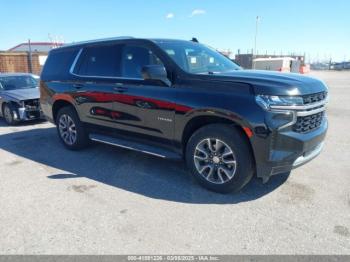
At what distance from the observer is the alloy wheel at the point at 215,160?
3.78 m

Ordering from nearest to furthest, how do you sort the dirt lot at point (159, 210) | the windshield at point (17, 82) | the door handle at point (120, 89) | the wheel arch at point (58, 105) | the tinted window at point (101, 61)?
the dirt lot at point (159, 210), the door handle at point (120, 89), the tinted window at point (101, 61), the wheel arch at point (58, 105), the windshield at point (17, 82)

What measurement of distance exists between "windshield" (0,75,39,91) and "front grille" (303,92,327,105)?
8.70 m

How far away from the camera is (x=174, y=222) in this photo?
3.32 meters

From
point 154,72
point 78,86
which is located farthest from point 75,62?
point 154,72

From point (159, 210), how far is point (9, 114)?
23.1ft

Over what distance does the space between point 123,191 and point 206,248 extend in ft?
5.29

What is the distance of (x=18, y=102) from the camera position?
850 centimetres

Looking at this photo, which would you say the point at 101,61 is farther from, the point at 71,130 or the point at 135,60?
the point at 71,130

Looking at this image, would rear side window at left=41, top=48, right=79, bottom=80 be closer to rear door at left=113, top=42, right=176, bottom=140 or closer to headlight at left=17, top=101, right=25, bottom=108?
rear door at left=113, top=42, right=176, bottom=140

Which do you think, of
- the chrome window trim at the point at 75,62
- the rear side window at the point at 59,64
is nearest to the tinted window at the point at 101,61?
the chrome window trim at the point at 75,62

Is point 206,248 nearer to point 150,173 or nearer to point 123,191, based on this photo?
point 123,191

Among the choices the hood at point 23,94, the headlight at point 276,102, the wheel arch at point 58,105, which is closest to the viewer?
the headlight at point 276,102

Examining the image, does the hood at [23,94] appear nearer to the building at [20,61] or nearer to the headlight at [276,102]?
the headlight at [276,102]

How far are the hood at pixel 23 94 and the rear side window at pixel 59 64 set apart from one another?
8.41 ft
